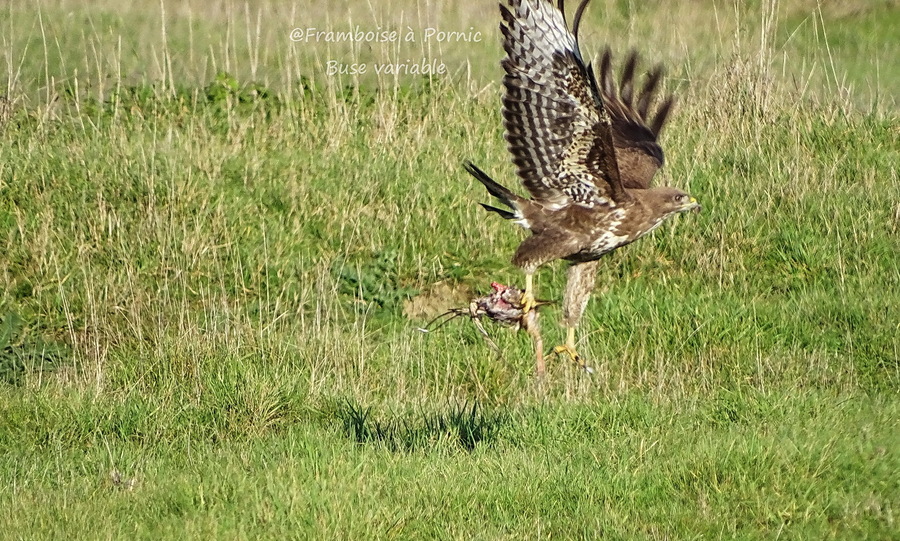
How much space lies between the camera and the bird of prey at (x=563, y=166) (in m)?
5.39

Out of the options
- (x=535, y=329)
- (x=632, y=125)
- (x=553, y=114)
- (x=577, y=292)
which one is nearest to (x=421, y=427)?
(x=535, y=329)

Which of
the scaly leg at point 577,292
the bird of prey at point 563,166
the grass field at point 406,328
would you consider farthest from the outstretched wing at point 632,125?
the grass field at point 406,328

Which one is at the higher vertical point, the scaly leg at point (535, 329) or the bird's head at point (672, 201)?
the bird's head at point (672, 201)

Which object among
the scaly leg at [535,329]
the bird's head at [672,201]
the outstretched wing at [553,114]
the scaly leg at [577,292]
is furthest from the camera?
the scaly leg at [577,292]

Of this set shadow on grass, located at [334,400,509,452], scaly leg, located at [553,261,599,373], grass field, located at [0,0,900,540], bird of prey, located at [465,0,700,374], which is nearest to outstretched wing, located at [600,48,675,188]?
bird of prey, located at [465,0,700,374]

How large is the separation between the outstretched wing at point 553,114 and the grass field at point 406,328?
1023 mm

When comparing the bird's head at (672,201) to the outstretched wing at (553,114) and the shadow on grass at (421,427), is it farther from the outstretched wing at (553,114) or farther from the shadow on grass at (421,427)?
the shadow on grass at (421,427)

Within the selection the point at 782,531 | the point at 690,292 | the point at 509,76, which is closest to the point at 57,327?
the point at 509,76

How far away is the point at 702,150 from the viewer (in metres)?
→ 8.66

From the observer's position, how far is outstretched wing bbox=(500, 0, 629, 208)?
536 centimetres

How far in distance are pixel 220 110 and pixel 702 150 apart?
12.7 feet

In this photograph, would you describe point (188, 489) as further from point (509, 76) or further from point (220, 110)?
point (220, 110)

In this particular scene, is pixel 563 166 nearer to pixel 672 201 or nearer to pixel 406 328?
pixel 672 201

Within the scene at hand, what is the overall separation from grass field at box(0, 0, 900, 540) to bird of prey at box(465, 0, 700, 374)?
71cm
